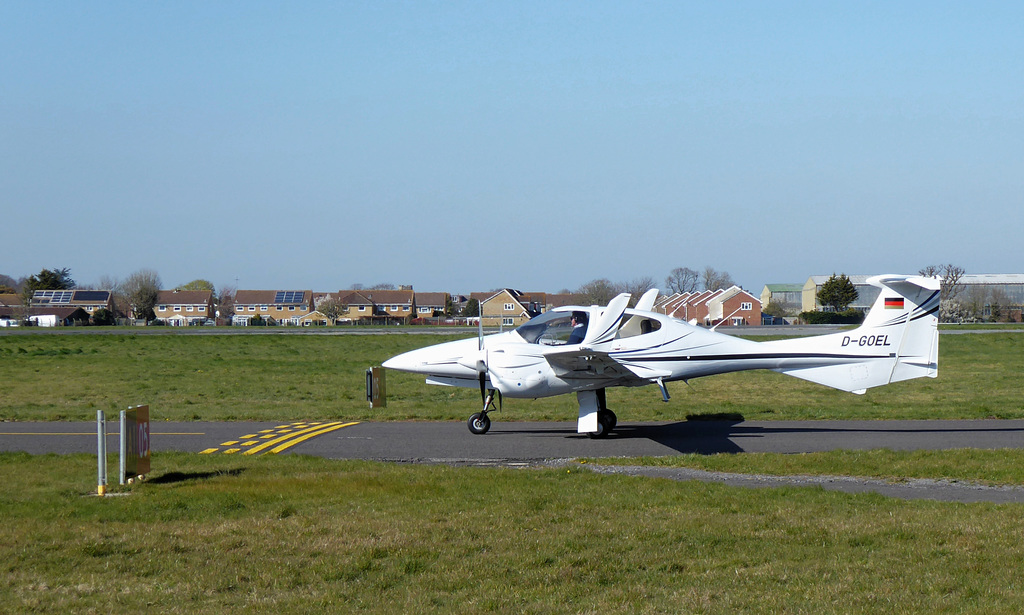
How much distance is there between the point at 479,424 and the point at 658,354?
361cm

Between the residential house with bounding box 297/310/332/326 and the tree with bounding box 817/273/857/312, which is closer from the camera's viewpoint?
the tree with bounding box 817/273/857/312

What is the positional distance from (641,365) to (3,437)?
12134mm

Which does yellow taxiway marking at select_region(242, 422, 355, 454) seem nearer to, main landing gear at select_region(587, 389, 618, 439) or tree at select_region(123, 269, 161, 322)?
main landing gear at select_region(587, 389, 618, 439)

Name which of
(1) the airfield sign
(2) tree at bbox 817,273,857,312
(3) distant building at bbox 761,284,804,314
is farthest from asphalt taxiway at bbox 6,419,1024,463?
(3) distant building at bbox 761,284,804,314

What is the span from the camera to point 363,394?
25.2 m

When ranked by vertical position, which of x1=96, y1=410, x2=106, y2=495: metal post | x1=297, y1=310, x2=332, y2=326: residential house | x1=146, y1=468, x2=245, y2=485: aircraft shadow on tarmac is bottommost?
x1=146, y1=468, x2=245, y2=485: aircraft shadow on tarmac

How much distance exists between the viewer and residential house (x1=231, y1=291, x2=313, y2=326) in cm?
12588

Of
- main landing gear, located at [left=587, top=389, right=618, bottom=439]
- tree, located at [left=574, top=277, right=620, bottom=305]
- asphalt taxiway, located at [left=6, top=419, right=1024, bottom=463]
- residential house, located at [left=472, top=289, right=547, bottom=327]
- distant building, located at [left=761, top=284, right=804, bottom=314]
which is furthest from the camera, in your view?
distant building, located at [left=761, top=284, right=804, bottom=314]

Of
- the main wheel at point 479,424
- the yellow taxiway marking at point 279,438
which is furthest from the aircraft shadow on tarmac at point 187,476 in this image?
the main wheel at point 479,424

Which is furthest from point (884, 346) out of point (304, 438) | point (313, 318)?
point (313, 318)

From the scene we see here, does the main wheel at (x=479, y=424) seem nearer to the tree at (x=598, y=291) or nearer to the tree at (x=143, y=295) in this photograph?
the tree at (x=598, y=291)

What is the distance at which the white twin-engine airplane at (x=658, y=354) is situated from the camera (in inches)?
601

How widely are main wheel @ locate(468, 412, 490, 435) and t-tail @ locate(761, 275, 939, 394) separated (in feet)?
18.5

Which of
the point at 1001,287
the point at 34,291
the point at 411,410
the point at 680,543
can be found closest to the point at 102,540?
the point at 680,543
